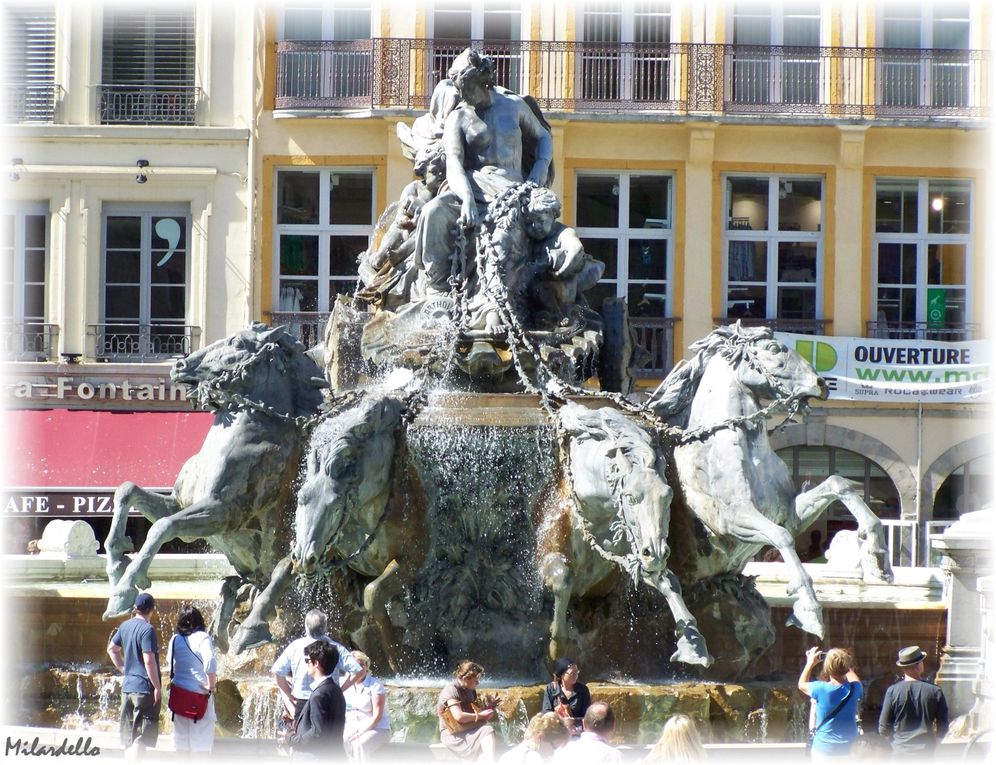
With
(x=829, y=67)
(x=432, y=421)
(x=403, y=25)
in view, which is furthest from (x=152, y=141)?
(x=432, y=421)

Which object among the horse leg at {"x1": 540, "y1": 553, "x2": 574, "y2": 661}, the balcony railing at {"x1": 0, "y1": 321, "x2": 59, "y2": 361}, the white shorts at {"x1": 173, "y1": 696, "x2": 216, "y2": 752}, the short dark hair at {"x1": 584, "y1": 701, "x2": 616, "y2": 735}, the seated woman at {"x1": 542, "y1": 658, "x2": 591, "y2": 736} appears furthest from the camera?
the balcony railing at {"x1": 0, "y1": 321, "x2": 59, "y2": 361}

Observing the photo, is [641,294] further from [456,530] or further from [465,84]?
[456,530]

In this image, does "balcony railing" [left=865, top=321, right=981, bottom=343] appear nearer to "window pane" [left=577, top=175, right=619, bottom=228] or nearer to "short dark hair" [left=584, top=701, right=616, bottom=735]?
"window pane" [left=577, top=175, right=619, bottom=228]

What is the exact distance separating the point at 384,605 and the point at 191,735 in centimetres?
311

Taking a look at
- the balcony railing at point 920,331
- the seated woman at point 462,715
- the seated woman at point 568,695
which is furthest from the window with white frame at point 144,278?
the seated woman at point 462,715

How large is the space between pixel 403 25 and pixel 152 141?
4836mm

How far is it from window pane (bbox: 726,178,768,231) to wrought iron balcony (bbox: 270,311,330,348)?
24.7 ft

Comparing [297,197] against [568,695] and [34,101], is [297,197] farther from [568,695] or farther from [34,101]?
[568,695]

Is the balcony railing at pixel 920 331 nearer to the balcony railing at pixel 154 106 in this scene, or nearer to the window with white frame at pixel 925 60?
the window with white frame at pixel 925 60

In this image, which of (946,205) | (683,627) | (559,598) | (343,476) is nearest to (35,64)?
(946,205)

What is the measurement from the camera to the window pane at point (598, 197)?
123 ft

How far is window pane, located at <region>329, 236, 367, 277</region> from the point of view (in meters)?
36.9

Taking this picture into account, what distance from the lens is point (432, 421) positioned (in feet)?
48.9

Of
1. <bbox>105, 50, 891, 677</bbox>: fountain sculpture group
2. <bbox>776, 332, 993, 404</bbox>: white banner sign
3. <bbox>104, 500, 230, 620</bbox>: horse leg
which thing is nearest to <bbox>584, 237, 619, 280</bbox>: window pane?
<bbox>776, 332, 993, 404</bbox>: white banner sign
